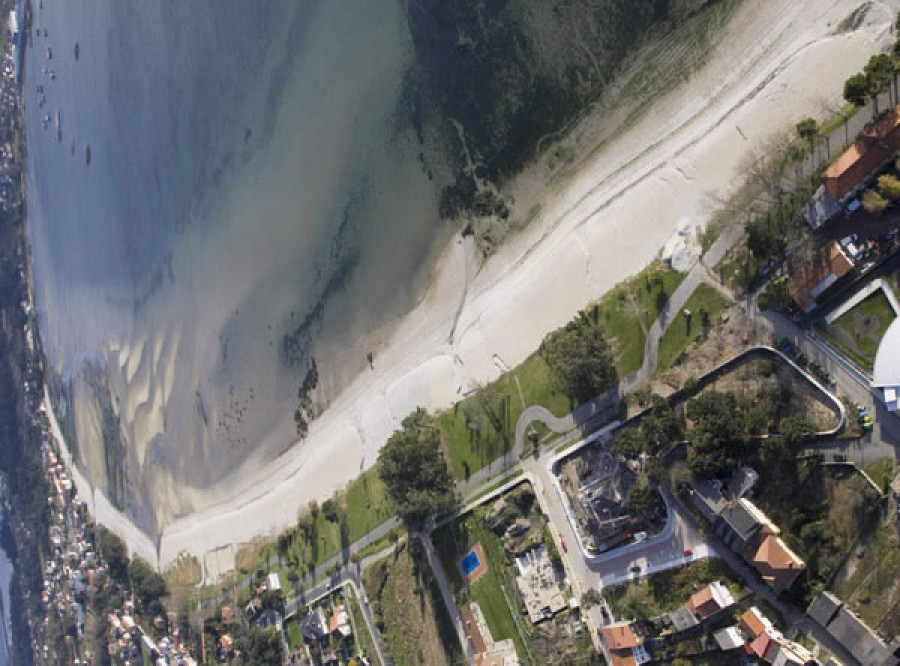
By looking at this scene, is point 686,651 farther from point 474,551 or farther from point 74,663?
point 74,663

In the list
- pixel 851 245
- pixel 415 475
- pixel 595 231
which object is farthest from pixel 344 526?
pixel 851 245

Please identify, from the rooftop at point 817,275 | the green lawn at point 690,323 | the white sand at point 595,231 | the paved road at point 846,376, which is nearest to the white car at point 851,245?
the rooftop at point 817,275

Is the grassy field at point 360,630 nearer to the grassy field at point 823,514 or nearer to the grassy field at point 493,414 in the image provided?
the grassy field at point 493,414

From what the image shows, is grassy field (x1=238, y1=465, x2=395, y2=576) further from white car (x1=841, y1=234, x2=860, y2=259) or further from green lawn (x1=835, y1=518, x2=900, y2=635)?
white car (x1=841, y1=234, x2=860, y2=259)

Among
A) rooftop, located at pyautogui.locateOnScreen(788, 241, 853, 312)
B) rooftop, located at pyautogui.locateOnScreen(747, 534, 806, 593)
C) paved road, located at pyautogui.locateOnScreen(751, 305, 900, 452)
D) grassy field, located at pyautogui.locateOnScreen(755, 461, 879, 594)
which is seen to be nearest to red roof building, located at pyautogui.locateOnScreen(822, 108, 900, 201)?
rooftop, located at pyautogui.locateOnScreen(788, 241, 853, 312)

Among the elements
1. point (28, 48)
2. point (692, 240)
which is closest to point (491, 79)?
point (692, 240)
